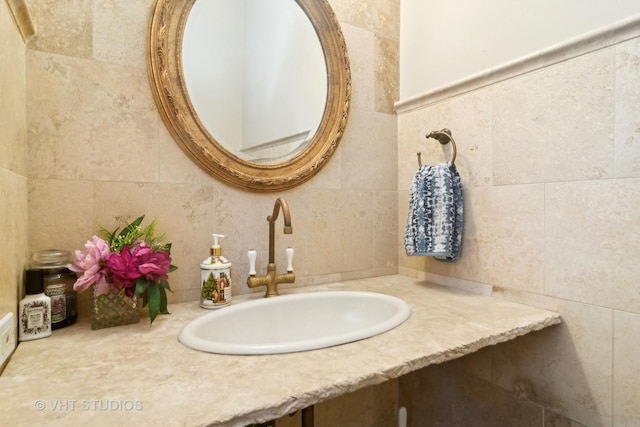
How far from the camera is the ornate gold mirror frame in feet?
3.25

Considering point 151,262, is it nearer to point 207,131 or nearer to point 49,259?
point 49,259

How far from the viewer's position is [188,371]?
0.61 meters

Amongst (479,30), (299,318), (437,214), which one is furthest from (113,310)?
(479,30)

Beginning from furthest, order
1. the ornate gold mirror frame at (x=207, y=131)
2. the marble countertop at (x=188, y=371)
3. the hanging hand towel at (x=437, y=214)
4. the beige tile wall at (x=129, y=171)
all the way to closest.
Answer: the hanging hand towel at (x=437, y=214) → the ornate gold mirror frame at (x=207, y=131) → the beige tile wall at (x=129, y=171) → the marble countertop at (x=188, y=371)

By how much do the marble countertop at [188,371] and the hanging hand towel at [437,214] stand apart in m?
0.28

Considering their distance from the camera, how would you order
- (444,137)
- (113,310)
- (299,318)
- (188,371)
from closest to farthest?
(188,371)
(113,310)
(299,318)
(444,137)

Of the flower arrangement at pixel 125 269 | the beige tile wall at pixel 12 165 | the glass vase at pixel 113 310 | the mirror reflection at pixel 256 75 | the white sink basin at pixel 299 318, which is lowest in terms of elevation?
the white sink basin at pixel 299 318

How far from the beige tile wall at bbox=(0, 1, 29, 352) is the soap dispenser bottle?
1.32ft

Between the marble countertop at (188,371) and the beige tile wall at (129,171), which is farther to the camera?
the beige tile wall at (129,171)

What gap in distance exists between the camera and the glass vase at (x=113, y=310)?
0.82 m

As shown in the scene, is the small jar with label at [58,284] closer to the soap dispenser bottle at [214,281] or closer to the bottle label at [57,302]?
the bottle label at [57,302]

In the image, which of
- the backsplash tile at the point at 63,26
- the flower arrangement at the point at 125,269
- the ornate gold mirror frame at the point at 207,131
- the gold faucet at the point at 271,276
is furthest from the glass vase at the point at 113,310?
A: the backsplash tile at the point at 63,26

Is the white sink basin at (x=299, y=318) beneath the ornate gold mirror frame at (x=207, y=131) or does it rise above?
beneath

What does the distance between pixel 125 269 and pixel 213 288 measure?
10.0 inches
